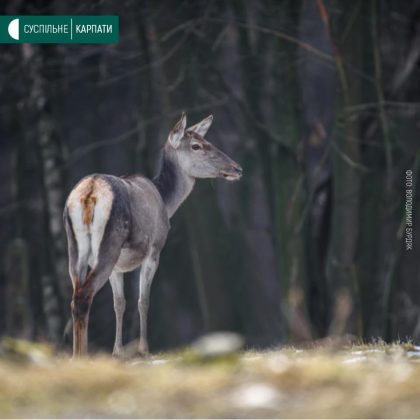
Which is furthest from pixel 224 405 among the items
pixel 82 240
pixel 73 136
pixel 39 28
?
pixel 73 136

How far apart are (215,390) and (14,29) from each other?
30.5 ft

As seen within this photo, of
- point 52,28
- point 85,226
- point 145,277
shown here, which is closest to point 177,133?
point 145,277

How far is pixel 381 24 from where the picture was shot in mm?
15523

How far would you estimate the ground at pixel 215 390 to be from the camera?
6102 mm

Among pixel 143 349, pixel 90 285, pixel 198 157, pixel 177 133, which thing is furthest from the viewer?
pixel 198 157

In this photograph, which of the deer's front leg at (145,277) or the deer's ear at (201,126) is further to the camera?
the deer's ear at (201,126)

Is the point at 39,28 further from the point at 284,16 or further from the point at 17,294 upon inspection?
the point at 17,294

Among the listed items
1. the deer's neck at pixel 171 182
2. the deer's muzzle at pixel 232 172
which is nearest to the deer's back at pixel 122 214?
the deer's neck at pixel 171 182

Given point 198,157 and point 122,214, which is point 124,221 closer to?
point 122,214

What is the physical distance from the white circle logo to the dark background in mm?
1159

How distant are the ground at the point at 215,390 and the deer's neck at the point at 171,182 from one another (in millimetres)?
4811

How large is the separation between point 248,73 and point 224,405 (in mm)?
10410

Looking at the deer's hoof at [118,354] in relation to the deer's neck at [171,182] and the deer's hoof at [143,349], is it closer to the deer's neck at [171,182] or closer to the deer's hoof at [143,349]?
the deer's hoof at [143,349]

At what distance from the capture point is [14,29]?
14.9 metres
